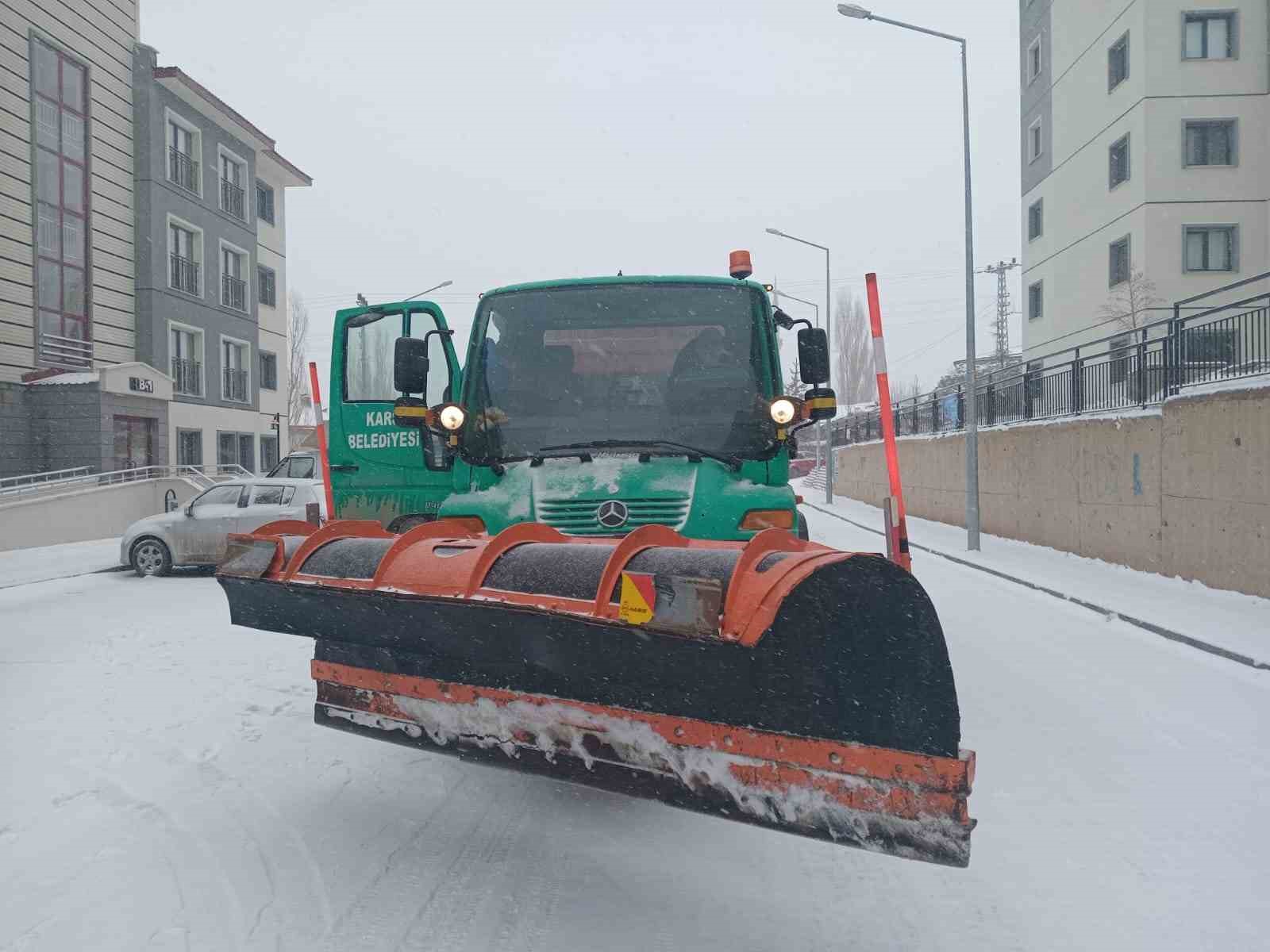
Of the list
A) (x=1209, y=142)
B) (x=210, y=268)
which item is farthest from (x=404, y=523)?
(x=210, y=268)

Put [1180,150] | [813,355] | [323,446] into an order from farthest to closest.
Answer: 1. [1180,150]
2. [323,446]
3. [813,355]

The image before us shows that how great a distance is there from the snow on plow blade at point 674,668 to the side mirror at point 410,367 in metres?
1.62

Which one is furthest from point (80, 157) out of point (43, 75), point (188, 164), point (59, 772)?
point (59, 772)

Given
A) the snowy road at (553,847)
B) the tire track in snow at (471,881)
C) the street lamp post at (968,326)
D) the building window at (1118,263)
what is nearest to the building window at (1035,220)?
the building window at (1118,263)

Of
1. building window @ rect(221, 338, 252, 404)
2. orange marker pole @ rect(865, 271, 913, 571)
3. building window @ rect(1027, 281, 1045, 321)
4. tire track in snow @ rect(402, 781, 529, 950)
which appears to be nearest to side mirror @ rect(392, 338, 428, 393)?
tire track in snow @ rect(402, 781, 529, 950)

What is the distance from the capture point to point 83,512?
22172 mm

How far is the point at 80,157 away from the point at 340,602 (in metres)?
27.8

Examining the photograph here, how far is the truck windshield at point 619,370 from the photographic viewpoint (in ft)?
16.4

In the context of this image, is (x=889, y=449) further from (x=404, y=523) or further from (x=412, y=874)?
(x=404, y=523)

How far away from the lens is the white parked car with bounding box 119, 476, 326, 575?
14.7 metres

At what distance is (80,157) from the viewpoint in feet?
85.4

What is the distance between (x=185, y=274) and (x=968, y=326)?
24.6m

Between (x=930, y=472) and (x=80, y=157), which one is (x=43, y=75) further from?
(x=930, y=472)

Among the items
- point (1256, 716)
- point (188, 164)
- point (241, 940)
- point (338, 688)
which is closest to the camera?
point (241, 940)
